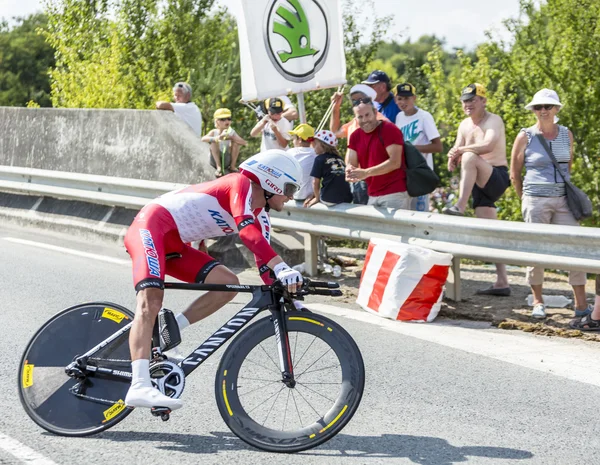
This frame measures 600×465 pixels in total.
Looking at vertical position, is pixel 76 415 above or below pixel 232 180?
below

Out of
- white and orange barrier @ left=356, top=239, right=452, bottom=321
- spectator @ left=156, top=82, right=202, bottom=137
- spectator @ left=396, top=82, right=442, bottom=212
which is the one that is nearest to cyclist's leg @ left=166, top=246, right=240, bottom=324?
white and orange barrier @ left=356, top=239, right=452, bottom=321

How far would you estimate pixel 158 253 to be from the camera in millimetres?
5516

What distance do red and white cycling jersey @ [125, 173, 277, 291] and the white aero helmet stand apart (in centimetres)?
7

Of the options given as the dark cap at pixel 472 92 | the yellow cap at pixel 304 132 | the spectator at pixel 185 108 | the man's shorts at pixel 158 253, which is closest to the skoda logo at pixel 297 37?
the spectator at pixel 185 108

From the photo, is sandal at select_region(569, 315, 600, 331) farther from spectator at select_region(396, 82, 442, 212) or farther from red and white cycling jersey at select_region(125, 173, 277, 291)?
red and white cycling jersey at select_region(125, 173, 277, 291)

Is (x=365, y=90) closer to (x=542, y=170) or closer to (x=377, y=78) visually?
(x=377, y=78)

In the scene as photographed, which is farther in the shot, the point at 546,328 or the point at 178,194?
the point at 546,328

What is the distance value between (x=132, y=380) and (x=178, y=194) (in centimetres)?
110

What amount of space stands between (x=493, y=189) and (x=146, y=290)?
5181mm

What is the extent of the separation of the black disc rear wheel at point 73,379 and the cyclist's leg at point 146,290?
0.25 m

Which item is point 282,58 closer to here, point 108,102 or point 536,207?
point 536,207

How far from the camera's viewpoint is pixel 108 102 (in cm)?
2106

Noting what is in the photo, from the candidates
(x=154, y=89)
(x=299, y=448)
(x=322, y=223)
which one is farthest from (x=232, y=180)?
(x=154, y=89)

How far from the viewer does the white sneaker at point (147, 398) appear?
5238 mm
